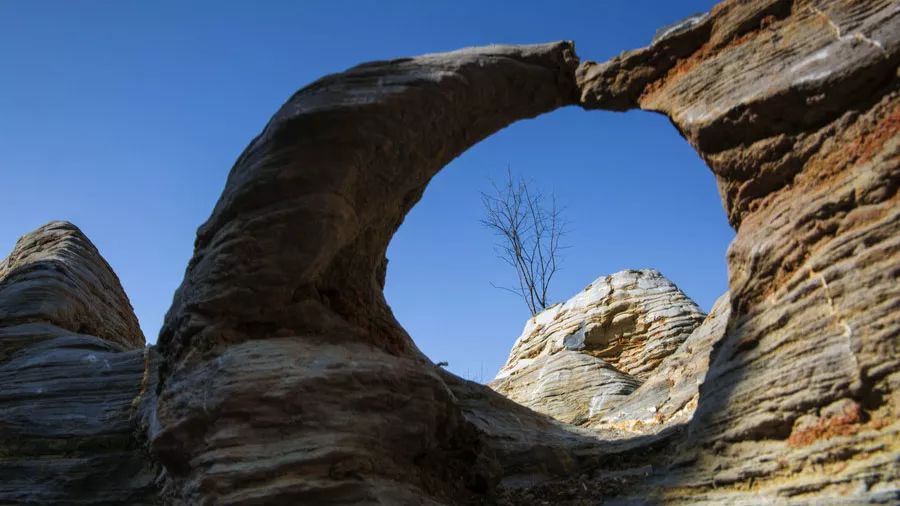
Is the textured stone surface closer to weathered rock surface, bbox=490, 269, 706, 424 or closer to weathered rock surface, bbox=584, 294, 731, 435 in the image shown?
weathered rock surface, bbox=584, 294, 731, 435

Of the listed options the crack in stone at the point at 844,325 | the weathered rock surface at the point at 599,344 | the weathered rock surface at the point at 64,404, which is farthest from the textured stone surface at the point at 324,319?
the weathered rock surface at the point at 599,344

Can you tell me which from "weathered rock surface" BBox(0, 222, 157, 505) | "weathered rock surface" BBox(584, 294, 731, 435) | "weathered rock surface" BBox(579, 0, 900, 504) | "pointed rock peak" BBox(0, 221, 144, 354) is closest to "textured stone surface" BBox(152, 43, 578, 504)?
"weathered rock surface" BBox(0, 222, 157, 505)

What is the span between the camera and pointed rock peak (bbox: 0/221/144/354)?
31.0 ft

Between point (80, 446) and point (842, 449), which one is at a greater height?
point (80, 446)

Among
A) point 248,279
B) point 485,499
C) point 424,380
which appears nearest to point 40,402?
point 248,279

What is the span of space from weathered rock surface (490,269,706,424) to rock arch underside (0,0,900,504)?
13.5 ft

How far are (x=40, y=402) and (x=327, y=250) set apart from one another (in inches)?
149

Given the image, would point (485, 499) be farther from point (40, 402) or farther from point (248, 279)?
point (40, 402)

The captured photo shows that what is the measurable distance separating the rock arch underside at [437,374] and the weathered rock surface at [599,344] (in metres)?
4.12

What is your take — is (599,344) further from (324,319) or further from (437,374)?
(324,319)

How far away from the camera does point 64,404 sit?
732 cm

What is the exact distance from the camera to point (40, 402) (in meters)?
7.31

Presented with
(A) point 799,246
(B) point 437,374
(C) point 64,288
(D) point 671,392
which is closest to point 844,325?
(A) point 799,246

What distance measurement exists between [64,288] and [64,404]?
3.43 m
